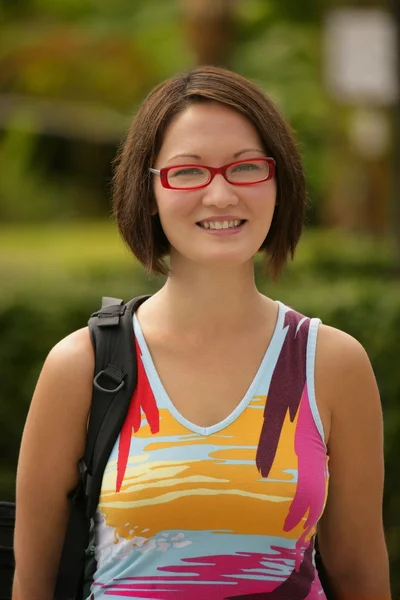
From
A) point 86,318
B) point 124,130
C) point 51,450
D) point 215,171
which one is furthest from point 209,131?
point 86,318

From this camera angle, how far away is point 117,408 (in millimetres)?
2219

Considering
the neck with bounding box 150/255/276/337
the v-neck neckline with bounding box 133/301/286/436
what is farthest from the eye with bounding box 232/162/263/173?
the v-neck neckline with bounding box 133/301/286/436

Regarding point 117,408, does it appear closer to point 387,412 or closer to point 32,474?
point 32,474

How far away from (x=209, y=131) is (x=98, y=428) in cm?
65

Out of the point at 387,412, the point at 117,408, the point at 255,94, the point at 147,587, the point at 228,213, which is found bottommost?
the point at 387,412

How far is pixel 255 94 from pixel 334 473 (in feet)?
2.71

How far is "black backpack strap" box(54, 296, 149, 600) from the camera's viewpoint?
87.4 inches

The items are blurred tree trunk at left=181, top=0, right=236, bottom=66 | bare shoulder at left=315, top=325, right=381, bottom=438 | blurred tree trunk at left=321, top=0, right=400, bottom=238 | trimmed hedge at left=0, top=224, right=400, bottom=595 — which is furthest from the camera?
blurred tree trunk at left=321, top=0, right=400, bottom=238

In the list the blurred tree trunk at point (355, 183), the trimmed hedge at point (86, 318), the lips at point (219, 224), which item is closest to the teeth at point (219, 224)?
the lips at point (219, 224)

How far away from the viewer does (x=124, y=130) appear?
13.7 ft

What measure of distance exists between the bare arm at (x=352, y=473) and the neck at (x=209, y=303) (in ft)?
0.61

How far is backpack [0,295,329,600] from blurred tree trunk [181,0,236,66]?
633 centimetres

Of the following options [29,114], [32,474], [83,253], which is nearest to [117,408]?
[32,474]

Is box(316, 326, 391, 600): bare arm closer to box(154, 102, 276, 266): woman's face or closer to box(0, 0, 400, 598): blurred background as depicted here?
box(154, 102, 276, 266): woman's face
